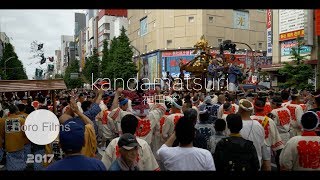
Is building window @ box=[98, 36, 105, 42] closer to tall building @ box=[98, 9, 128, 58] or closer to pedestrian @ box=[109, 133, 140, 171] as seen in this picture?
tall building @ box=[98, 9, 128, 58]

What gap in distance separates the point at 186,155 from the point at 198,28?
4859 cm

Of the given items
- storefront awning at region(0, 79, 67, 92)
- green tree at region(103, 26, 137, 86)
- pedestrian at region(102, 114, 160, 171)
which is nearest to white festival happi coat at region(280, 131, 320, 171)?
pedestrian at region(102, 114, 160, 171)

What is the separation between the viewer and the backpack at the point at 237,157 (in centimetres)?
381

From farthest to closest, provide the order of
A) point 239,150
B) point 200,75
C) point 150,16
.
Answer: point 150,16 → point 200,75 → point 239,150

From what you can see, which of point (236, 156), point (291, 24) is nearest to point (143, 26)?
point (291, 24)

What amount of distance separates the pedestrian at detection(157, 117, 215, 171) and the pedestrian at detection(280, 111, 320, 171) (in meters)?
1.33

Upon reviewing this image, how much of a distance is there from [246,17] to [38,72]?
35294 millimetres

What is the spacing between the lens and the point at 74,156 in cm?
291

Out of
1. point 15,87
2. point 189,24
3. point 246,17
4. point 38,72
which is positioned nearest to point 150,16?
point 189,24

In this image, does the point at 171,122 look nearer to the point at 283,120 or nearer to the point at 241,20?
the point at 283,120
